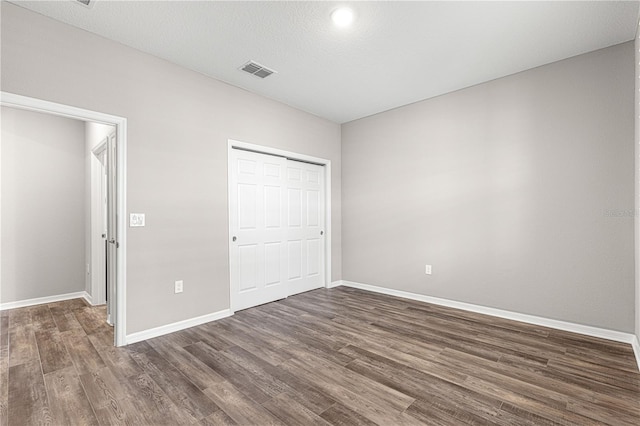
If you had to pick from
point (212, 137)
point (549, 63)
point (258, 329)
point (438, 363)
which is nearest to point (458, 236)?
point (438, 363)

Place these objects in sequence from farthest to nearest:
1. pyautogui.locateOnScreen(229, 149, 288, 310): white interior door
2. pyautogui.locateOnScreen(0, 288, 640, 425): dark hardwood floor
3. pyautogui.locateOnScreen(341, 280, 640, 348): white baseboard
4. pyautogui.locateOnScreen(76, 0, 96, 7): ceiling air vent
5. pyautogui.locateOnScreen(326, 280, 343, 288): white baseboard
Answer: pyautogui.locateOnScreen(326, 280, 343, 288): white baseboard < pyautogui.locateOnScreen(229, 149, 288, 310): white interior door < pyautogui.locateOnScreen(341, 280, 640, 348): white baseboard < pyautogui.locateOnScreen(76, 0, 96, 7): ceiling air vent < pyautogui.locateOnScreen(0, 288, 640, 425): dark hardwood floor

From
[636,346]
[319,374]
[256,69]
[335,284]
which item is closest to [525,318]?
[636,346]

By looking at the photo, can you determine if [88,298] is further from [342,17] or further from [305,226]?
[342,17]

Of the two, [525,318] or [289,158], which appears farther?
[289,158]

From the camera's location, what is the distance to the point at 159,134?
298cm

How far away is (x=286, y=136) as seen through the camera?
426 centimetres

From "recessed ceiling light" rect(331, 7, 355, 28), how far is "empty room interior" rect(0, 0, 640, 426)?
0.02 metres

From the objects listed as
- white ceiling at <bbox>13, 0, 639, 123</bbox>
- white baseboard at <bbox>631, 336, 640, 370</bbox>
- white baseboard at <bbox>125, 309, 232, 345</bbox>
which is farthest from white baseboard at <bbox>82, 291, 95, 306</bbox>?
white baseboard at <bbox>631, 336, 640, 370</bbox>

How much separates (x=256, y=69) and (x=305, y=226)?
2.39 meters

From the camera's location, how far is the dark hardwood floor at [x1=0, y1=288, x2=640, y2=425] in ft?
5.71

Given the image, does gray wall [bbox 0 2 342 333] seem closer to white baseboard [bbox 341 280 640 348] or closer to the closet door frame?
the closet door frame

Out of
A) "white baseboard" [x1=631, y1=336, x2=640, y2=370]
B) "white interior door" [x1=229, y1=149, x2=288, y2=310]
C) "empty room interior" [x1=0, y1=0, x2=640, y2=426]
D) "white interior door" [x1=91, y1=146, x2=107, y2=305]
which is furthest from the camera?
"white interior door" [x1=91, y1=146, x2=107, y2=305]

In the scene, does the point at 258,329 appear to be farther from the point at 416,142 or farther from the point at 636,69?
the point at 636,69

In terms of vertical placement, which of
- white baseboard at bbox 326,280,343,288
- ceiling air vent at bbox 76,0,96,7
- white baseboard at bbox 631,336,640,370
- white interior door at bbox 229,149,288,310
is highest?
ceiling air vent at bbox 76,0,96,7
